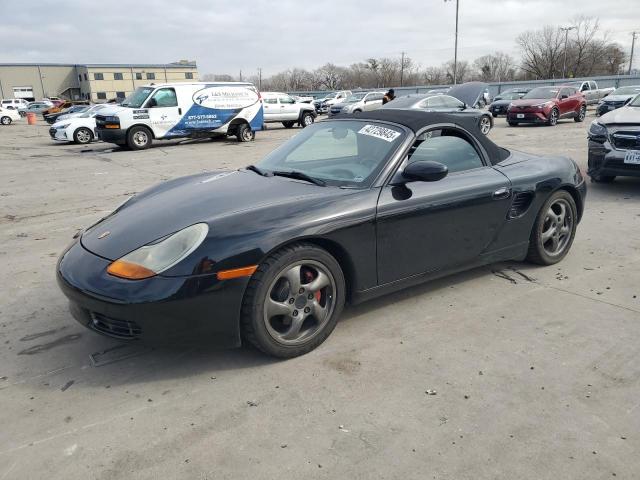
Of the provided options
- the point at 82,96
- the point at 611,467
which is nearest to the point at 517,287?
the point at 611,467

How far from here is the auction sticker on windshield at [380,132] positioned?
3.60m

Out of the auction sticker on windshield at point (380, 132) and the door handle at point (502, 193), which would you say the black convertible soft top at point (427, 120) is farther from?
the door handle at point (502, 193)

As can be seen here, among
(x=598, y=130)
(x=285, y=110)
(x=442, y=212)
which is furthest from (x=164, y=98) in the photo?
(x=442, y=212)

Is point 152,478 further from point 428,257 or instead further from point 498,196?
point 498,196

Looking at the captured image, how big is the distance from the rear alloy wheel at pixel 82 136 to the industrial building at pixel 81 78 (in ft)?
238

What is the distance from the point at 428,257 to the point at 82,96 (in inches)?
3973

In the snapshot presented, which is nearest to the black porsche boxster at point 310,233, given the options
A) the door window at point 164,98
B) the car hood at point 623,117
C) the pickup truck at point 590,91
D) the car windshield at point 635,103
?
the car hood at point 623,117

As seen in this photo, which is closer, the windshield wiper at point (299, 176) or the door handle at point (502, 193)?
the windshield wiper at point (299, 176)

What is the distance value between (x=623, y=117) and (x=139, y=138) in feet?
43.7

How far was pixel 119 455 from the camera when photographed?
88.5 inches

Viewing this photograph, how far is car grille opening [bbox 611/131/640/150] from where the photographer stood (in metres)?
6.89

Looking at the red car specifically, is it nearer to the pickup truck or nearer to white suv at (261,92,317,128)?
the pickup truck

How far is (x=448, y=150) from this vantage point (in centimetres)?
384

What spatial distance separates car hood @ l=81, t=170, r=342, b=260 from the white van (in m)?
13.3
